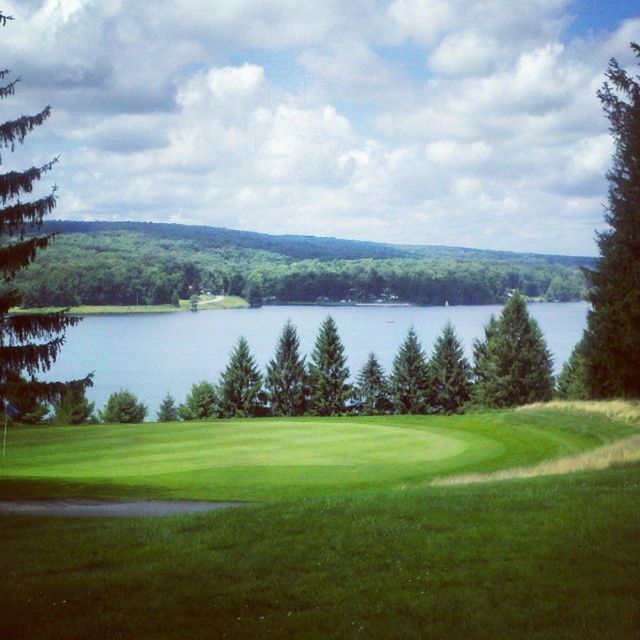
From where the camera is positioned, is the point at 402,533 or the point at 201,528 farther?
the point at 201,528

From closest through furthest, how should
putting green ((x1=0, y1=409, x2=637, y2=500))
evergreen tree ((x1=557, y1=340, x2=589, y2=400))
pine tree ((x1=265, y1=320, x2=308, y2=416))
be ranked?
putting green ((x1=0, y1=409, x2=637, y2=500)), evergreen tree ((x1=557, y1=340, x2=589, y2=400)), pine tree ((x1=265, y1=320, x2=308, y2=416))

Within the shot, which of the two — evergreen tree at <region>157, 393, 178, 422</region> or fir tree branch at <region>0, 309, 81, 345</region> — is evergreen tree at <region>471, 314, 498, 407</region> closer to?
evergreen tree at <region>157, 393, 178, 422</region>

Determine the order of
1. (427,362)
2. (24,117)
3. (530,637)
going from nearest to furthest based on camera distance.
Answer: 1. (530,637)
2. (24,117)
3. (427,362)

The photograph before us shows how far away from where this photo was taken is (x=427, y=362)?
53.4m

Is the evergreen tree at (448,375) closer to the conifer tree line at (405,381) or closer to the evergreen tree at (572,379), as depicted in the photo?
the conifer tree line at (405,381)

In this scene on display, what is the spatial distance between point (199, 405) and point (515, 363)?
76.0 feet

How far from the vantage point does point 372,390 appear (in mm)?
53281

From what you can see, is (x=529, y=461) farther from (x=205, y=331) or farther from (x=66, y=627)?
(x=205, y=331)

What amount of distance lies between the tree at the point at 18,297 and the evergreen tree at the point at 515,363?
→ 138ft

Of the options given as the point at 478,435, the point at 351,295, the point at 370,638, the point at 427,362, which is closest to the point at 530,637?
the point at 370,638

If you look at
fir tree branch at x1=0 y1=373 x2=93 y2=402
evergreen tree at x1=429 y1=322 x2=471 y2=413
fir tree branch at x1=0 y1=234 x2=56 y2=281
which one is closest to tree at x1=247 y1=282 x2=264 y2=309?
evergreen tree at x1=429 y1=322 x2=471 y2=413

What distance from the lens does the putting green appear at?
624 inches

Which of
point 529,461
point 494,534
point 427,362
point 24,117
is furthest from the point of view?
point 427,362

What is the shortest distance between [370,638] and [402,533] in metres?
2.85
